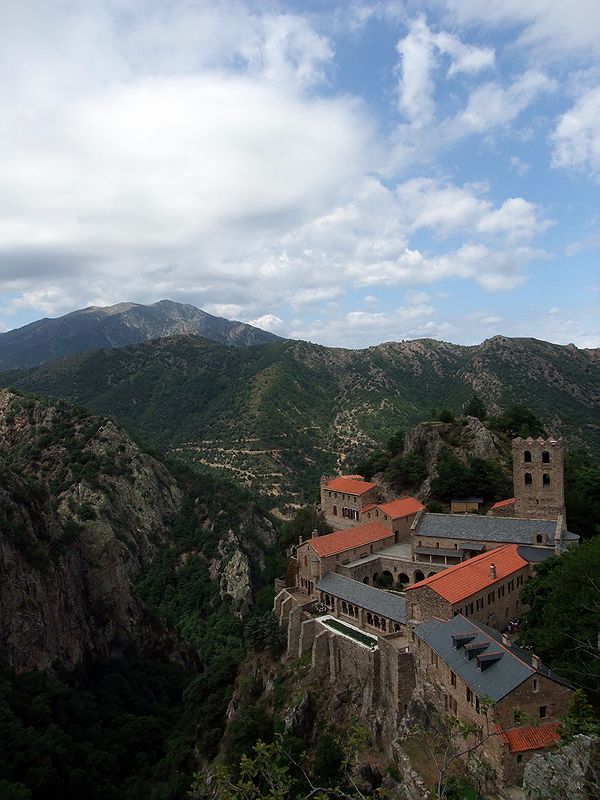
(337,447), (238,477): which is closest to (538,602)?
(238,477)

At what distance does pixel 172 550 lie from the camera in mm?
98688

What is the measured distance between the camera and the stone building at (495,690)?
21.2 meters

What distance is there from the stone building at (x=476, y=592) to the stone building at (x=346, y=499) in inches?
747

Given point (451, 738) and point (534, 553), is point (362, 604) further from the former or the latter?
point (451, 738)

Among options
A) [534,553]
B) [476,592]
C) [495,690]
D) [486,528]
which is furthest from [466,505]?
[495,690]

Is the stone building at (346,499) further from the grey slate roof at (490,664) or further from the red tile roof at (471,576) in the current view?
the grey slate roof at (490,664)

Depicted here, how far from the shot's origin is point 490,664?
2381 centimetres

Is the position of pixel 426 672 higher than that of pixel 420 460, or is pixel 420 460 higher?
pixel 420 460

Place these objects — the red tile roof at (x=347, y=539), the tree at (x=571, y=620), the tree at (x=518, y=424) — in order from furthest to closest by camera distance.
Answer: the tree at (x=518, y=424) → the red tile roof at (x=347, y=539) → the tree at (x=571, y=620)

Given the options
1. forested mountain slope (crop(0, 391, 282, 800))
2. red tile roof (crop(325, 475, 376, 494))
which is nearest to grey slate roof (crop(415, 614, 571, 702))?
forested mountain slope (crop(0, 391, 282, 800))

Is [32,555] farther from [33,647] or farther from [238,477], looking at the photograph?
[238,477]

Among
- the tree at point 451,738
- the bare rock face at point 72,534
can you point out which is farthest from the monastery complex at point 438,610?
the bare rock face at point 72,534

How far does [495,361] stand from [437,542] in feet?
431

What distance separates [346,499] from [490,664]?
105 ft
